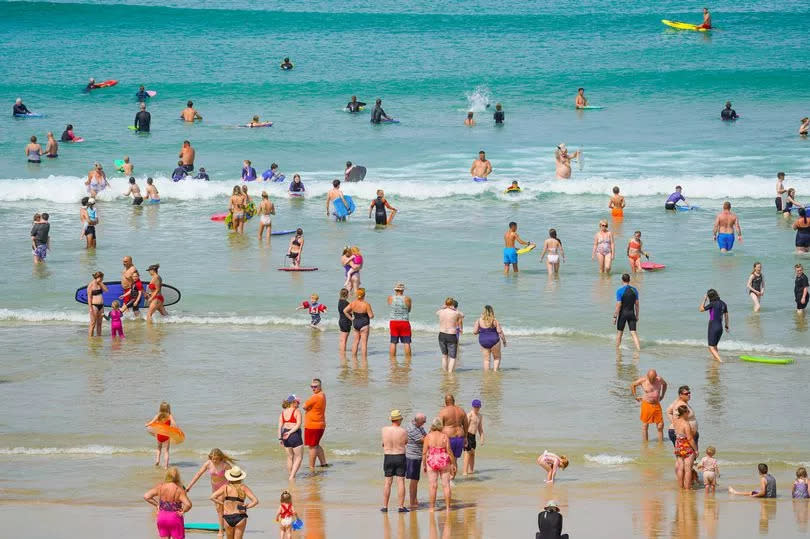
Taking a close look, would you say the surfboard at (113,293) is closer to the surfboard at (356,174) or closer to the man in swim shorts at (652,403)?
the man in swim shorts at (652,403)

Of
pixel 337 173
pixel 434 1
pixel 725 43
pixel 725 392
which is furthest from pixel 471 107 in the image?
pixel 725 392

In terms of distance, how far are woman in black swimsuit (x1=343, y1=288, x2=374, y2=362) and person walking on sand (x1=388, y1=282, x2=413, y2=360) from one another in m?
0.39

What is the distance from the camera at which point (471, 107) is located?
161 ft

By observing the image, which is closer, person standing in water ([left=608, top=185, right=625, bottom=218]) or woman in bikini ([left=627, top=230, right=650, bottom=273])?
woman in bikini ([left=627, top=230, right=650, bottom=273])

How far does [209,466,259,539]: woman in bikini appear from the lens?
12.4 meters

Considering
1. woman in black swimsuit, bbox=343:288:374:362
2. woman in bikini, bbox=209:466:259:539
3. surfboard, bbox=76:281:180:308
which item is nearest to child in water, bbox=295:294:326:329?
woman in black swimsuit, bbox=343:288:374:362

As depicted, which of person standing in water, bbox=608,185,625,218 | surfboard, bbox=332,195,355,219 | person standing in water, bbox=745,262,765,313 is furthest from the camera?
surfboard, bbox=332,195,355,219

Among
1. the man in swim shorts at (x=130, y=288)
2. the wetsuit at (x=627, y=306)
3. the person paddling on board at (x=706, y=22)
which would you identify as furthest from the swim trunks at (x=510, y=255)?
the person paddling on board at (x=706, y=22)

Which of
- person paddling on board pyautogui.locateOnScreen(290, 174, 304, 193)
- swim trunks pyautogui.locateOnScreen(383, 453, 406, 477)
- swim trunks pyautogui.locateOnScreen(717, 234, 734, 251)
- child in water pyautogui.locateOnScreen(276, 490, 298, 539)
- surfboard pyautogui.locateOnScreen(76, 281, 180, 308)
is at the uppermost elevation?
person paddling on board pyautogui.locateOnScreen(290, 174, 304, 193)

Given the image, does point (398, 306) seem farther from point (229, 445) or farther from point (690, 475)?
point (690, 475)

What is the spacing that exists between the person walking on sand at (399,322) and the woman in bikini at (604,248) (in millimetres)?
7171

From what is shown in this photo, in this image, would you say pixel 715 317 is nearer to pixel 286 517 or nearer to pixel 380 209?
pixel 286 517

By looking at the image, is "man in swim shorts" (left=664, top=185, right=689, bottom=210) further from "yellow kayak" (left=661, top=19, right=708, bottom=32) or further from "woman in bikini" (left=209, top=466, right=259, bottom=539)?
"yellow kayak" (left=661, top=19, right=708, bottom=32)

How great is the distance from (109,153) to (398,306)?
23.3 metres
